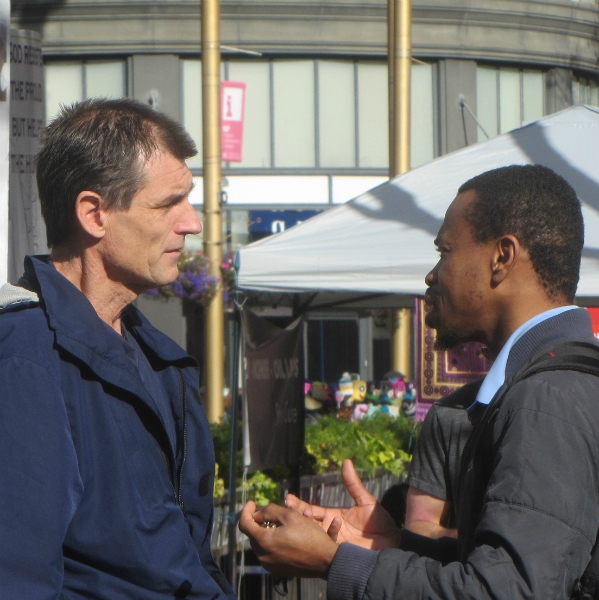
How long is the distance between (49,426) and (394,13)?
10.4m

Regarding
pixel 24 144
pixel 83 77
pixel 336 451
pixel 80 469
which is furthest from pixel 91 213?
pixel 83 77

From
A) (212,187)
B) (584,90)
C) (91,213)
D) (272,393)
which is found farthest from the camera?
(584,90)

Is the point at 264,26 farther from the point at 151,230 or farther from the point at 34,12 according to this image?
the point at 151,230

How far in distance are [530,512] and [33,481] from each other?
2.99ft

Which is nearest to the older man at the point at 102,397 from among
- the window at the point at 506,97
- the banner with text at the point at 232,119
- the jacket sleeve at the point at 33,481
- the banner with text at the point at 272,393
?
the jacket sleeve at the point at 33,481

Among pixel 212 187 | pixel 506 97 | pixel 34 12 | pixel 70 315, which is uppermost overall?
pixel 34 12

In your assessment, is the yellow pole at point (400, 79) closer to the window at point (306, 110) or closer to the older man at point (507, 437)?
the window at point (306, 110)

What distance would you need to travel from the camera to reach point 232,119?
15.8 metres

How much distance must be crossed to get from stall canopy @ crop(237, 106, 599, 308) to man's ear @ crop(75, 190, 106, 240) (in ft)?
9.86

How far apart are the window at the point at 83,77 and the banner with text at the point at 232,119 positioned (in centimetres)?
320

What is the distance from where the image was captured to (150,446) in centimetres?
195

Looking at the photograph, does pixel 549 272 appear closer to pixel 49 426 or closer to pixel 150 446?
pixel 150 446

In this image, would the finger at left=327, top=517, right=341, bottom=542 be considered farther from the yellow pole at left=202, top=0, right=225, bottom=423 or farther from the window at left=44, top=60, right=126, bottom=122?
the window at left=44, top=60, right=126, bottom=122

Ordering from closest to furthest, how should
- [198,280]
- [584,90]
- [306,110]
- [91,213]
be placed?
[91,213], [198,280], [306,110], [584,90]
